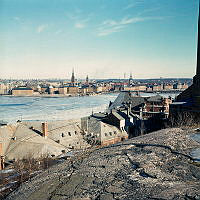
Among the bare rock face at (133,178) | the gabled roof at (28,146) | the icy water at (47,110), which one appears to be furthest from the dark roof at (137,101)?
the bare rock face at (133,178)

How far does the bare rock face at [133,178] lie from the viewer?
5.75 meters

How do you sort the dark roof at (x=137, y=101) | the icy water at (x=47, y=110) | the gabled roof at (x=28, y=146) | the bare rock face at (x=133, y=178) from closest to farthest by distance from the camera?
the bare rock face at (x=133, y=178) → the gabled roof at (x=28, y=146) → the dark roof at (x=137, y=101) → the icy water at (x=47, y=110)

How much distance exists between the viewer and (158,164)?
751 centimetres

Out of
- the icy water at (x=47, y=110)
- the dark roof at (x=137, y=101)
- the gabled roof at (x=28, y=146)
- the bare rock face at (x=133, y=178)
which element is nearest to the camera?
the bare rock face at (x=133, y=178)

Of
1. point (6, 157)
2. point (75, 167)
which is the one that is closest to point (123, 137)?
point (6, 157)

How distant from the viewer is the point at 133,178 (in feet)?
21.8

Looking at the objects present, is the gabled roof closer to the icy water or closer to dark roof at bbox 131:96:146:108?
dark roof at bbox 131:96:146:108

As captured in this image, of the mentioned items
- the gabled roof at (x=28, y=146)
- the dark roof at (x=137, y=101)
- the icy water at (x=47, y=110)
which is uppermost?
the dark roof at (x=137, y=101)

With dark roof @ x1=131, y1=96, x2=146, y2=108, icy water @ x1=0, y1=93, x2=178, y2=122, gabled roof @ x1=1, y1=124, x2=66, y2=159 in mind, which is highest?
dark roof @ x1=131, y1=96, x2=146, y2=108

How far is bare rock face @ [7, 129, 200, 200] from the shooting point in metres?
5.75

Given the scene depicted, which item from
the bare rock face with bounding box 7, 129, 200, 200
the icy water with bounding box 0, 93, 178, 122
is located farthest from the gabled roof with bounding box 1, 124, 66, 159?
the icy water with bounding box 0, 93, 178, 122

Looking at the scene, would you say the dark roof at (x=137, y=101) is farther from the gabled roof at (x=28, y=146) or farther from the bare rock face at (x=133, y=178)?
the bare rock face at (x=133, y=178)

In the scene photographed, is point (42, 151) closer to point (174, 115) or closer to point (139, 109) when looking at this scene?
point (174, 115)

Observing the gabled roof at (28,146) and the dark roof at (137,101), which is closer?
the gabled roof at (28,146)
